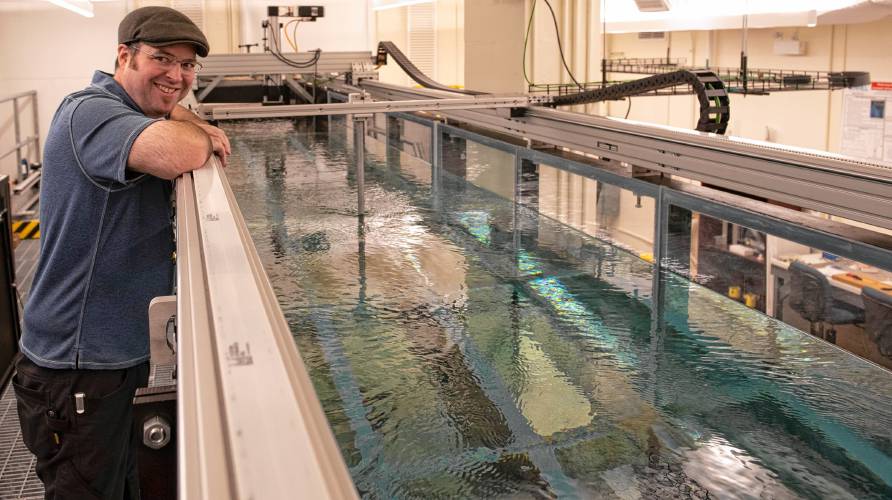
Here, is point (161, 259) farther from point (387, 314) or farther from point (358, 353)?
point (387, 314)

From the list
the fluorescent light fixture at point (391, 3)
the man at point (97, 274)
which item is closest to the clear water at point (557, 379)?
the man at point (97, 274)

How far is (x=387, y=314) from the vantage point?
2.22m

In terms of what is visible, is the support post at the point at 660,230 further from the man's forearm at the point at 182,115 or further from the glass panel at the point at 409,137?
the glass panel at the point at 409,137

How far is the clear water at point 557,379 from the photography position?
1408 mm

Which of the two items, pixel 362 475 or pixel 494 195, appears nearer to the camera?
pixel 362 475

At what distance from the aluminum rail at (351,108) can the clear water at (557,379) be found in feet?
1.65

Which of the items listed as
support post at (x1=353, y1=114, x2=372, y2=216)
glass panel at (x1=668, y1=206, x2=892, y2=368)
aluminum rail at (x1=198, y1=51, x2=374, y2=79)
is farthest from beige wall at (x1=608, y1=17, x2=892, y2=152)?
support post at (x1=353, y1=114, x2=372, y2=216)

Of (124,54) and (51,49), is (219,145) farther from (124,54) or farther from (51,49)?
(51,49)

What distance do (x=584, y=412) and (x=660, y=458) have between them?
0.71 ft

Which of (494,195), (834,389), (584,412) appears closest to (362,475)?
(584,412)

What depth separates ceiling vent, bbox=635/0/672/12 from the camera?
21.1ft

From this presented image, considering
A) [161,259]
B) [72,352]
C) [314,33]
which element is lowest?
[72,352]

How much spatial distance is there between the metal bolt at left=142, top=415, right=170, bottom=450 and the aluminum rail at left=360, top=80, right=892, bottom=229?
1.47 metres

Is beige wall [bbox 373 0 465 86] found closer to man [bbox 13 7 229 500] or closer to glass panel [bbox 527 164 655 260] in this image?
glass panel [bbox 527 164 655 260]
